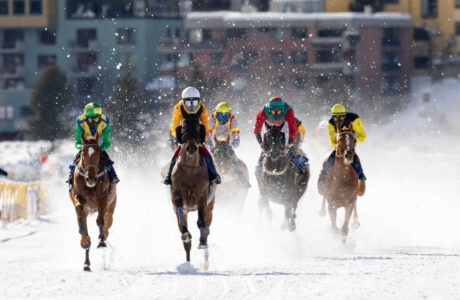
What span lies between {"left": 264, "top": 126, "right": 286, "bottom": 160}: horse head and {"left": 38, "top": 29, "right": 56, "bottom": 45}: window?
6786cm

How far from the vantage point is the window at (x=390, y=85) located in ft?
267

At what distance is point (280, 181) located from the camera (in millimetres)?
20031

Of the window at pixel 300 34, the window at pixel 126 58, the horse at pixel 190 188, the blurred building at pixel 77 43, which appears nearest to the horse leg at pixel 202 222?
the horse at pixel 190 188

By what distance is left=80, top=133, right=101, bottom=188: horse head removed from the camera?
52.6ft

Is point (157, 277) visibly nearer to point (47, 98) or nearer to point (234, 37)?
point (47, 98)

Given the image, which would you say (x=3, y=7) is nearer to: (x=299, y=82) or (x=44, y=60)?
(x=44, y=60)

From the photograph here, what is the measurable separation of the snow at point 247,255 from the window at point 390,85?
46.7 metres

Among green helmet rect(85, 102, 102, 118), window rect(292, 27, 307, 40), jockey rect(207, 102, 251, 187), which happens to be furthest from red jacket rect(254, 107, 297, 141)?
window rect(292, 27, 307, 40)

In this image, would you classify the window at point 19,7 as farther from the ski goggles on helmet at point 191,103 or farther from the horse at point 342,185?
the ski goggles on helmet at point 191,103

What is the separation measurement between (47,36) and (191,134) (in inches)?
2818

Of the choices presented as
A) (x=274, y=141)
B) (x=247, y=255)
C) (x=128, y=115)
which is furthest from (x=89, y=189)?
(x=128, y=115)

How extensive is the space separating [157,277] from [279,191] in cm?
561

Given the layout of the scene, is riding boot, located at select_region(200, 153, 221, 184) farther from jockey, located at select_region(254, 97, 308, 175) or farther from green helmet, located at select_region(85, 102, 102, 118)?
jockey, located at select_region(254, 97, 308, 175)

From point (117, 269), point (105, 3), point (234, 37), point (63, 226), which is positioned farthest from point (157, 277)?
point (105, 3)
